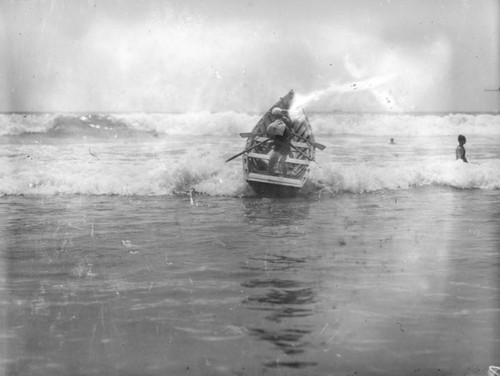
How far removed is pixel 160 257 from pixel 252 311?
8.88 ft

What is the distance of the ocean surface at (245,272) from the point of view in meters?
5.07

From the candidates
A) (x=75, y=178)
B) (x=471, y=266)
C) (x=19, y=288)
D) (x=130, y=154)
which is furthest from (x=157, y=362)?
(x=130, y=154)

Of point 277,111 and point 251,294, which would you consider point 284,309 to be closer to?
point 251,294

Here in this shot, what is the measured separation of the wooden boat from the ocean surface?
0.44m

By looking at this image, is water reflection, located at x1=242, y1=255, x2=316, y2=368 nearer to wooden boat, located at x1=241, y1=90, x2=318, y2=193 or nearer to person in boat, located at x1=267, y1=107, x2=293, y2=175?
wooden boat, located at x1=241, y1=90, x2=318, y2=193

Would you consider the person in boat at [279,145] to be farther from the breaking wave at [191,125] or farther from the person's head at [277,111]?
the breaking wave at [191,125]

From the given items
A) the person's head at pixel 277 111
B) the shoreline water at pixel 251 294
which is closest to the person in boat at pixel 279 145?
the person's head at pixel 277 111

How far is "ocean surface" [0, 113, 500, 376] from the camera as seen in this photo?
16.6ft

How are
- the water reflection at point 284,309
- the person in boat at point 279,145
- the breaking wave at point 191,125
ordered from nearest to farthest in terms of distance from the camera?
the water reflection at point 284,309 → the person in boat at point 279,145 → the breaking wave at point 191,125

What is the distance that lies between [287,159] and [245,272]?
719 cm

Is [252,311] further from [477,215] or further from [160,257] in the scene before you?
[477,215]

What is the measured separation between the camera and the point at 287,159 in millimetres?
14500

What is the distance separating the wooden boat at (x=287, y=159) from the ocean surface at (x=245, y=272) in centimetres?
44

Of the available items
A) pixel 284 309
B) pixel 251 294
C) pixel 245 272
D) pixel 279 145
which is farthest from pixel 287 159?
pixel 284 309
